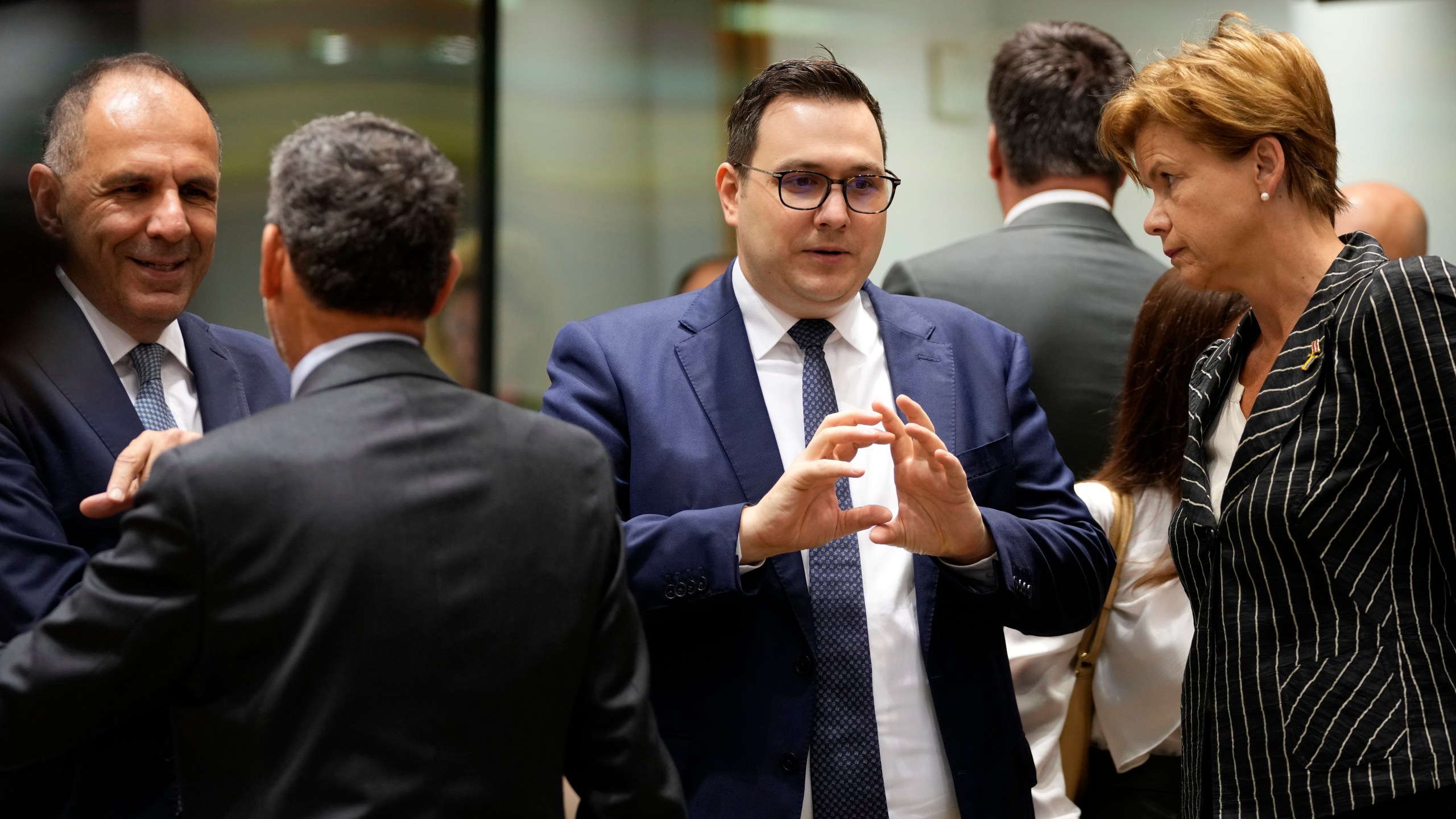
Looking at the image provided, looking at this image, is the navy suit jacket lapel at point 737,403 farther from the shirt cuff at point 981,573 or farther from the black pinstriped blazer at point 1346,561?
the black pinstriped blazer at point 1346,561

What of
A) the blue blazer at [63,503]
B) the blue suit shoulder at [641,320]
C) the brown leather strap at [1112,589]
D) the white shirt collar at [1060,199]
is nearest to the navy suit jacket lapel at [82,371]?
the blue blazer at [63,503]

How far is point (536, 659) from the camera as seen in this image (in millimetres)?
1582

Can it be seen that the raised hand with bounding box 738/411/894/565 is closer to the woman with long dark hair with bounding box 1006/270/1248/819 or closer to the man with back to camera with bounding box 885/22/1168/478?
the woman with long dark hair with bounding box 1006/270/1248/819

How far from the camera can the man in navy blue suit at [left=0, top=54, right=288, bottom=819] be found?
1.84m

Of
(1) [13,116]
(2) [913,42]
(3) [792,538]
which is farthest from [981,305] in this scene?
(2) [913,42]

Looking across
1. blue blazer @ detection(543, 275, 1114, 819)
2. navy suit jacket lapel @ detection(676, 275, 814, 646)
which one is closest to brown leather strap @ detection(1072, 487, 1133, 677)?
blue blazer @ detection(543, 275, 1114, 819)

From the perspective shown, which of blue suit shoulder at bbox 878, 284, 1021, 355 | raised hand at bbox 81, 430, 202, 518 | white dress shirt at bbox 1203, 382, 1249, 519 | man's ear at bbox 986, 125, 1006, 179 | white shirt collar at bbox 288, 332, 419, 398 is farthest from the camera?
man's ear at bbox 986, 125, 1006, 179

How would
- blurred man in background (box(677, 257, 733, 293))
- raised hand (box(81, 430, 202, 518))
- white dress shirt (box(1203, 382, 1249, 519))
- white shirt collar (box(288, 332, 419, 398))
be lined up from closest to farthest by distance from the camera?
1. white shirt collar (box(288, 332, 419, 398))
2. raised hand (box(81, 430, 202, 518))
3. white dress shirt (box(1203, 382, 1249, 519))
4. blurred man in background (box(677, 257, 733, 293))

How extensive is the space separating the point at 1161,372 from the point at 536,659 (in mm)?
1574

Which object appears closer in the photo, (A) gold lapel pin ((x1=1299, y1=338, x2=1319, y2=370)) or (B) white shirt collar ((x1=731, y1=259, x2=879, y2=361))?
(A) gold lapel pin ((x1=1299, y1=338, x2=1319, y2=370))

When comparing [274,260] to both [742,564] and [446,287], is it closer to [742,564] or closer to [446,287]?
[446,287]

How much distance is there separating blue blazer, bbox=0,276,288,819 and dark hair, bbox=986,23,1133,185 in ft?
6.62

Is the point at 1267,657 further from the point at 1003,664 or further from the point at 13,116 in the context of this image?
the point at 13,116

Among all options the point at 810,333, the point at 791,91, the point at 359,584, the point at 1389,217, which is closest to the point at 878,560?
the point at 810,333
